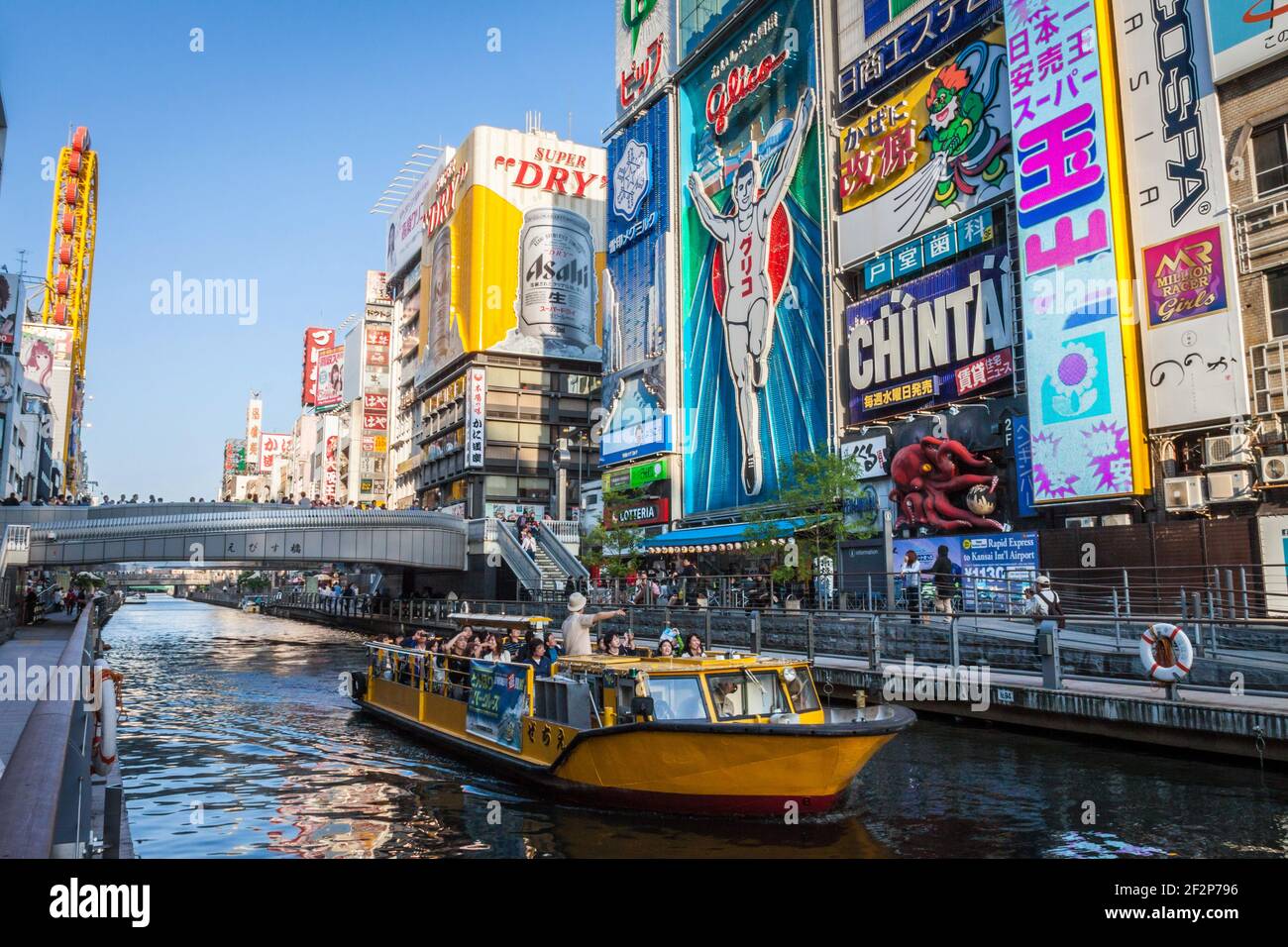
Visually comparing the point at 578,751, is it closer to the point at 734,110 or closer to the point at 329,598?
the point at 734,110

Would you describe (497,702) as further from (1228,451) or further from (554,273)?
(554,273)

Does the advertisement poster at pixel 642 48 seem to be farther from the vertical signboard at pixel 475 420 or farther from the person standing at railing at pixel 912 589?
the person standing at railing at pixel 912 589

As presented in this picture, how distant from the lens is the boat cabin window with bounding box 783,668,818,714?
13.9 meters

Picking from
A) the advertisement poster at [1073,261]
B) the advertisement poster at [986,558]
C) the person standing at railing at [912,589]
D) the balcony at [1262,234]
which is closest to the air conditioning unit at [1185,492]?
the advertisement poster at [1073,261]

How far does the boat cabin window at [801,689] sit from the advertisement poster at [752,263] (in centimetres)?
3178

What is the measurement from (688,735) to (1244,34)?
28.1m

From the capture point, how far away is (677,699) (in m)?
13.4

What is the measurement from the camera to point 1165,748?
16438mm

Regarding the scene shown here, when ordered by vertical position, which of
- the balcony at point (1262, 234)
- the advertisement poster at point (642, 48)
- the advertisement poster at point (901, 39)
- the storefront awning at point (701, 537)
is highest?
the advertisement poster at point (642, 48)

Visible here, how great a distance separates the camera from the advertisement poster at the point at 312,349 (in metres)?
156

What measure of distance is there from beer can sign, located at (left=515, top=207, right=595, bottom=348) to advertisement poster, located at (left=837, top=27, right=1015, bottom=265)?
49228mm

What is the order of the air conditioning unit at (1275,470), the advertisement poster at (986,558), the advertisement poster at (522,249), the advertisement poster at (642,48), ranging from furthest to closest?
the advertisement poster at (522,249) → the advertisement poster at (642,48) → the advertisement poster at (986,558) → the air conditioning unit at (1275,470)
